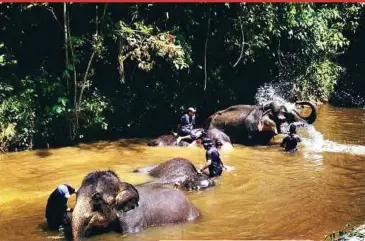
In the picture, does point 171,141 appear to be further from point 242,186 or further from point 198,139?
point 242,186

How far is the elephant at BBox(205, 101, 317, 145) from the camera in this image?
12.4 meters

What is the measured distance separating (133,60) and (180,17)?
179 cm

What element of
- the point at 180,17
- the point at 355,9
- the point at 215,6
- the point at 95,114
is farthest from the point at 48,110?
the point at 355,9

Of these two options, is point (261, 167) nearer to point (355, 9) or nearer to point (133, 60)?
point (133, 60)

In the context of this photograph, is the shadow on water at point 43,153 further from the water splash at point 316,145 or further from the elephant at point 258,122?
the water splash at point 316,145

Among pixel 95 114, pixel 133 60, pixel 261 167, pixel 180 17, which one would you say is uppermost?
pixel 180 17

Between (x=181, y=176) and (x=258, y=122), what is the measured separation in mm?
4395

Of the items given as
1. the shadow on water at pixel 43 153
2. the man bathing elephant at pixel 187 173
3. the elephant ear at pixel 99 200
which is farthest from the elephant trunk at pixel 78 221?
the shadow on water at pixel 43 153

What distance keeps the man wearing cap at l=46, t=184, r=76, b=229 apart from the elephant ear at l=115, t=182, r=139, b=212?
0.78m

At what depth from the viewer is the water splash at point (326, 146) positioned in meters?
11.2

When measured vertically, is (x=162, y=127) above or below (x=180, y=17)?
below

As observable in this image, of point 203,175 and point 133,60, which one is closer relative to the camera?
point 203,175

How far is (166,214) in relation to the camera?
21.8 ft

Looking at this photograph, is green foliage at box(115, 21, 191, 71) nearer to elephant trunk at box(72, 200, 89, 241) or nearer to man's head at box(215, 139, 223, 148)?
man's head at box(215, 139, 223, 148)
